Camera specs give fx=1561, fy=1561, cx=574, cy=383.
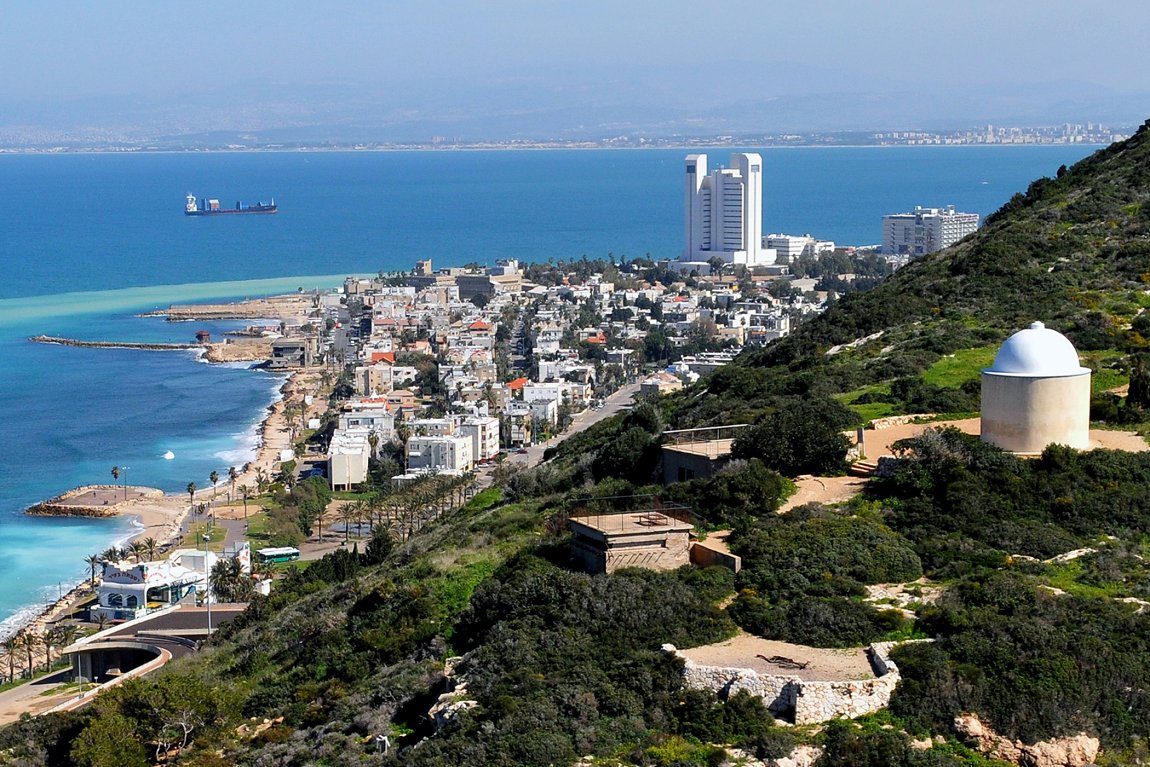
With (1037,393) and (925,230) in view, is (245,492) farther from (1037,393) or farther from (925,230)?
(925,230)

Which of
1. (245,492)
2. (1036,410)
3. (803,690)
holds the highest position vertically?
(1036,410)

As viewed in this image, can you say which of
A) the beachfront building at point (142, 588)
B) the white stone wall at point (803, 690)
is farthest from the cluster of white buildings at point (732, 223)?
the white stone wall at point (803, 690)

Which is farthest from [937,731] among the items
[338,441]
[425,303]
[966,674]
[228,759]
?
[425,303]

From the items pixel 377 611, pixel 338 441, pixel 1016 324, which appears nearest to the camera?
pixel 377 611

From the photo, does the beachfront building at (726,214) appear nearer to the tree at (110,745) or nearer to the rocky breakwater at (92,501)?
the rocky breakwater at (92,501)

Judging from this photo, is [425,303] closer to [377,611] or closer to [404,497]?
[404,497]

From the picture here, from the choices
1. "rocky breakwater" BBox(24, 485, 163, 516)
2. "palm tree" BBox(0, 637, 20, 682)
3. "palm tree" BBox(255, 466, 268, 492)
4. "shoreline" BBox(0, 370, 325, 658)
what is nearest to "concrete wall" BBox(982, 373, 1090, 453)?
"palm tree" BBox(0, 637, 20, 682)

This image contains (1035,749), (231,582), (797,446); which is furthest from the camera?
(231,582)

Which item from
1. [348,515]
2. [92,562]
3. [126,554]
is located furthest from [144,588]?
[348,515]
